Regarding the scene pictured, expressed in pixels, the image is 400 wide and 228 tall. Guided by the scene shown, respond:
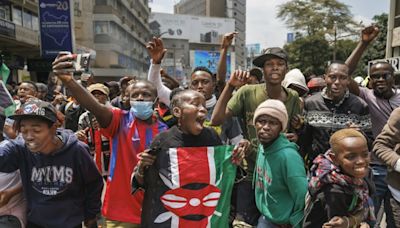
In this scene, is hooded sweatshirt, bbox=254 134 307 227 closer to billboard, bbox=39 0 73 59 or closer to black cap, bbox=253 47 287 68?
black cap, bbox=253 47 287 68

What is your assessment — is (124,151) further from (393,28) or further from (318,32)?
(318,32)

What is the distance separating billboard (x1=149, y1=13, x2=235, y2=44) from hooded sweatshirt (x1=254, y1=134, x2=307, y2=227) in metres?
105

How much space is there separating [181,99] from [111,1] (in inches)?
1852

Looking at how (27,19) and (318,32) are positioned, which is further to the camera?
(318,32)

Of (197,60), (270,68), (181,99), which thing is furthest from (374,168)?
(197,60)

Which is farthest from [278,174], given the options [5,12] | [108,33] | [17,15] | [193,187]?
[108,33]

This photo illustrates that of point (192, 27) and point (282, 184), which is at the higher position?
point (192, 27)

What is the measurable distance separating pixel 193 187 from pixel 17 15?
24079mm

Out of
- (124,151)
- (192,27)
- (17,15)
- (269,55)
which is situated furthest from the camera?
(192,27)

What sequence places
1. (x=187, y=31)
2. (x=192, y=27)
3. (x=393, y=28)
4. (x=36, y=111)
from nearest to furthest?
A: (x=36, y=111) → (x=393, y=28) → (x=187, y=31) → (x=192, y=27)

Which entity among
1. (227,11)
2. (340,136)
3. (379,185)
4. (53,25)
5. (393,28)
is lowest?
(379,185)

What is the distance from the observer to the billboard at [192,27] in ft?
347

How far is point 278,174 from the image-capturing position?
260cm

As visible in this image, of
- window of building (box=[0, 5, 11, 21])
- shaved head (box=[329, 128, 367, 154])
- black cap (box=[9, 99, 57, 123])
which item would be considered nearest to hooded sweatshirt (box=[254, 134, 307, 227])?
shaved head (box=[329, 128, 367, 154])
